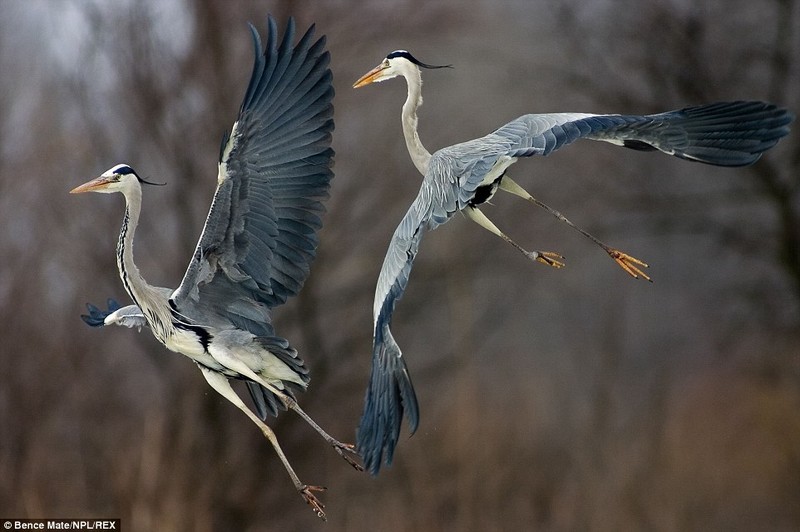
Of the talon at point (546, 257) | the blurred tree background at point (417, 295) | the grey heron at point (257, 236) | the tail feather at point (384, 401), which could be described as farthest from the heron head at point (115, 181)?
the blurred tree background at point (417, 295)

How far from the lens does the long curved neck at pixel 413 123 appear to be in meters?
3.47

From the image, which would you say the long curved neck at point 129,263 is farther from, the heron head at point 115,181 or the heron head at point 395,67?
the heron head at point 395,67

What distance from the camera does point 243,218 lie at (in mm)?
3400

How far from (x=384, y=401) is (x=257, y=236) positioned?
75 centimetres

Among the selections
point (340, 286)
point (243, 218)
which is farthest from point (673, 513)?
point (243, 218)

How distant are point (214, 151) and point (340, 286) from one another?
5.08 feet

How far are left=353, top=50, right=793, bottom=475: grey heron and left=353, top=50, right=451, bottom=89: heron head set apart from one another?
0.12 meters

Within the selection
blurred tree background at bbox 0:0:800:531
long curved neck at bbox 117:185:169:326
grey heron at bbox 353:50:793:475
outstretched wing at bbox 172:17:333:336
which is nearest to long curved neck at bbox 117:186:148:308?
long curved neck at bbox 117:185:169:326

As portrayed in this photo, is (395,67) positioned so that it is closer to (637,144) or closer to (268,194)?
(268,194)

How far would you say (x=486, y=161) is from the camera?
3146 millimetres

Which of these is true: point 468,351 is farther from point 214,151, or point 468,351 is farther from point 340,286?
point 214,151

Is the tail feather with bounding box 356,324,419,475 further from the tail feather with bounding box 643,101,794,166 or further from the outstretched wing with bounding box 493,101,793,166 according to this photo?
the tail feather with bounding box 643,101,794,166

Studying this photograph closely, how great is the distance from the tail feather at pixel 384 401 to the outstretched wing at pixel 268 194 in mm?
596

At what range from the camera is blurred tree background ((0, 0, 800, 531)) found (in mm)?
8352
